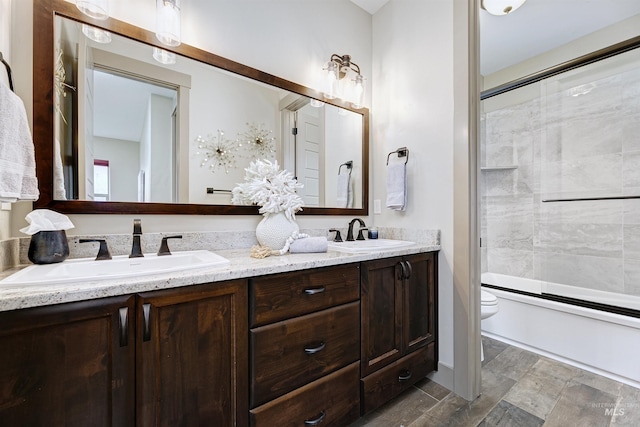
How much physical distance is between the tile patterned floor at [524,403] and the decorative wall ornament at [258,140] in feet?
5.15

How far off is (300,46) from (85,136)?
4.53ft

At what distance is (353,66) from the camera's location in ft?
6.98

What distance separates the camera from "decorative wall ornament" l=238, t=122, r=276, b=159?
162 centimetres

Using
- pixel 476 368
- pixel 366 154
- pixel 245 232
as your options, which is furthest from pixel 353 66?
pixel 476 368

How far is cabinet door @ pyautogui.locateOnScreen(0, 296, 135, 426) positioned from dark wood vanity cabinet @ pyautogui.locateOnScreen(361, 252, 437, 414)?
38.0 inches

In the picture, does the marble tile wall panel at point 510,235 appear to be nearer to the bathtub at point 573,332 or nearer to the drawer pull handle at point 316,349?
the bathtub at point 573,332

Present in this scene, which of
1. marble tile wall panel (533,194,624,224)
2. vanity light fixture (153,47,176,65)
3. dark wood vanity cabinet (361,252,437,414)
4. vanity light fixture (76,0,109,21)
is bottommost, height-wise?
dark wood vanity cabinet (361,252,437,414)

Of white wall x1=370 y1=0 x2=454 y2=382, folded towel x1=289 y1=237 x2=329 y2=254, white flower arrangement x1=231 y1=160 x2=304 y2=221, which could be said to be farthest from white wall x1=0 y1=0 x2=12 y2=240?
white wall x1=370 y1=0 x2=454 y2=382

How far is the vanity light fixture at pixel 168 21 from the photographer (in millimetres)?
1268

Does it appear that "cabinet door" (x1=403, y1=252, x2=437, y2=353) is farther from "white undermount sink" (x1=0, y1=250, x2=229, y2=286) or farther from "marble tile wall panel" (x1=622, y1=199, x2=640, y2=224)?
"marble tile wall panel" (x1=622, y1=199, x2=640, y2=224)

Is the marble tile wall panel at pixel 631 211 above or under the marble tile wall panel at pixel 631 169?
under

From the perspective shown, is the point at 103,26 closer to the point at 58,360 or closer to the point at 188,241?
the point at 188,241

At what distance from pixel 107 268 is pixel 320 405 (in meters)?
1.05

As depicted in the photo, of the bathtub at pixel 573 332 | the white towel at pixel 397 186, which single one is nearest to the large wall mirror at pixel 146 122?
the white towel at pixel 397 186
